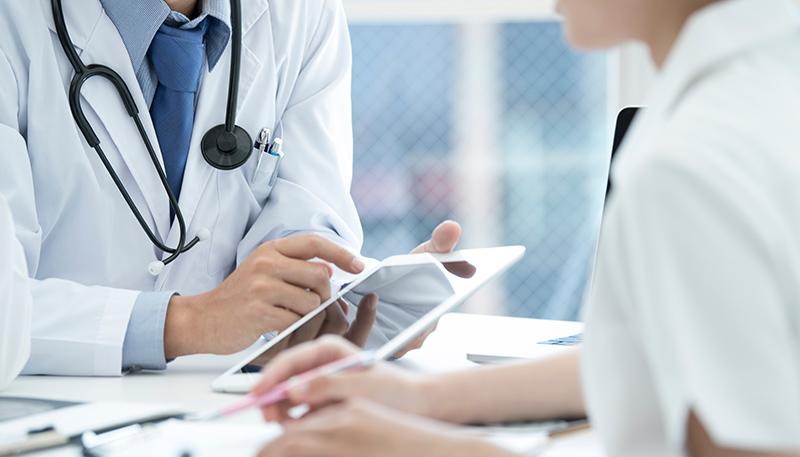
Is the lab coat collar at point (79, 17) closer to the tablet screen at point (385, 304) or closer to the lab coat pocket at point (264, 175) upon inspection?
the lab coat pocket at point (264, 175)

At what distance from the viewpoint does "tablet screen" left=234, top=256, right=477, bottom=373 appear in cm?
108

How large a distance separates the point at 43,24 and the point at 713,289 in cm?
112

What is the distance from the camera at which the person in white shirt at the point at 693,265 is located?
532 millimetres

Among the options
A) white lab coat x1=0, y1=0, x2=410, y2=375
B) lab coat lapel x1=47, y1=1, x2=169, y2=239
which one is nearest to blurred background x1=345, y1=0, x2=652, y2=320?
white lab coat x1=0, y1=0, x2=410, y2=375

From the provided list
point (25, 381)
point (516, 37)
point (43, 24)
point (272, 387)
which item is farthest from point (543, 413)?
point (516, 37)

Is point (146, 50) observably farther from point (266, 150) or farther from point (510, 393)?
point (510, 393)

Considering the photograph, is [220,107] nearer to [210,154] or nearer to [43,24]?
[210,154]

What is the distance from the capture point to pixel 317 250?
122cm

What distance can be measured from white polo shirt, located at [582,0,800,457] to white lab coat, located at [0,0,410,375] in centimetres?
74

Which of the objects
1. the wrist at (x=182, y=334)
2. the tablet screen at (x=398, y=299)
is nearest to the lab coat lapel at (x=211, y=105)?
the wrist at (x=182, y=334)

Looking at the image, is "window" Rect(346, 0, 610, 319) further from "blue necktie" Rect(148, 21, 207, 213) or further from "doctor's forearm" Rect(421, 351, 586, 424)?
"doctor's forearm" Rect(421, 351, 586, 424)

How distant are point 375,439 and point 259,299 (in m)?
0.58

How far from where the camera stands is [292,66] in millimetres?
1645

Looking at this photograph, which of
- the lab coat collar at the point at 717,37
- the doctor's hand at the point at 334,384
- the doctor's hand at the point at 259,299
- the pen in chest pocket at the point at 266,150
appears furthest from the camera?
the pen in chest pocket at the point at 266,150
